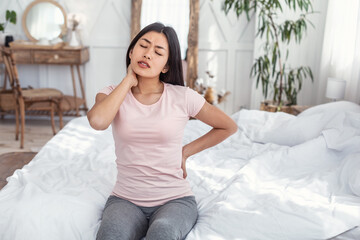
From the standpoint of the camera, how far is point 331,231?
1.45 meters

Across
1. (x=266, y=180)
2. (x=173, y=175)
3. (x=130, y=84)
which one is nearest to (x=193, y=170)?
(x=266, y=180)

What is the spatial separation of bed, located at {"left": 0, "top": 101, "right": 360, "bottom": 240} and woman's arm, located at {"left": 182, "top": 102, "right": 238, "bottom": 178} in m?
0.23

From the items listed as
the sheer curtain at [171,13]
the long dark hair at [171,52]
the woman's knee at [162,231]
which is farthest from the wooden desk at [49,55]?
the woman's knee at [162,231]

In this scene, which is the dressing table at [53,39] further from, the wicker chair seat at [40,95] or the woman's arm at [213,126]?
the woman's arm at [213,126]

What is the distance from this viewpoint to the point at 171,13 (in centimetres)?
434

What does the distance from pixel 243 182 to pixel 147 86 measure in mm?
631

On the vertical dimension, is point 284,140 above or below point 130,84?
below

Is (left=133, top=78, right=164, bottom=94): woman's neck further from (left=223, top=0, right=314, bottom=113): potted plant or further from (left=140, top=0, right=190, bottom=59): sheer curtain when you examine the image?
(left=140, top=0, right=190, bottom=59): sheer curtain

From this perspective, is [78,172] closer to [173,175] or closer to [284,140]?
[173,175]

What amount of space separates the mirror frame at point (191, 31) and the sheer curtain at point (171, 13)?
5 centimetres

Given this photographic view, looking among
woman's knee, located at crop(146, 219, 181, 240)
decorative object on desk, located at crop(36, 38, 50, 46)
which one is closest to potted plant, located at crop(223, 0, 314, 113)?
decorative object on desk, located at crop(36, 38, 50, 46)

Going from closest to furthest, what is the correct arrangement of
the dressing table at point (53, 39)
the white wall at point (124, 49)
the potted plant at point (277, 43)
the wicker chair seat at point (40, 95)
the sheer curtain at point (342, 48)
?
the sheer curtain at point (342, 48) < the potted plant at point (277, 43) < the wicker chair seat at point (40, 95) < the dressing table at point (53, 39) < the white wall at point (124, 49)

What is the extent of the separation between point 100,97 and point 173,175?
389 millimetres

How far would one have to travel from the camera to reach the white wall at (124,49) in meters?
4.43
